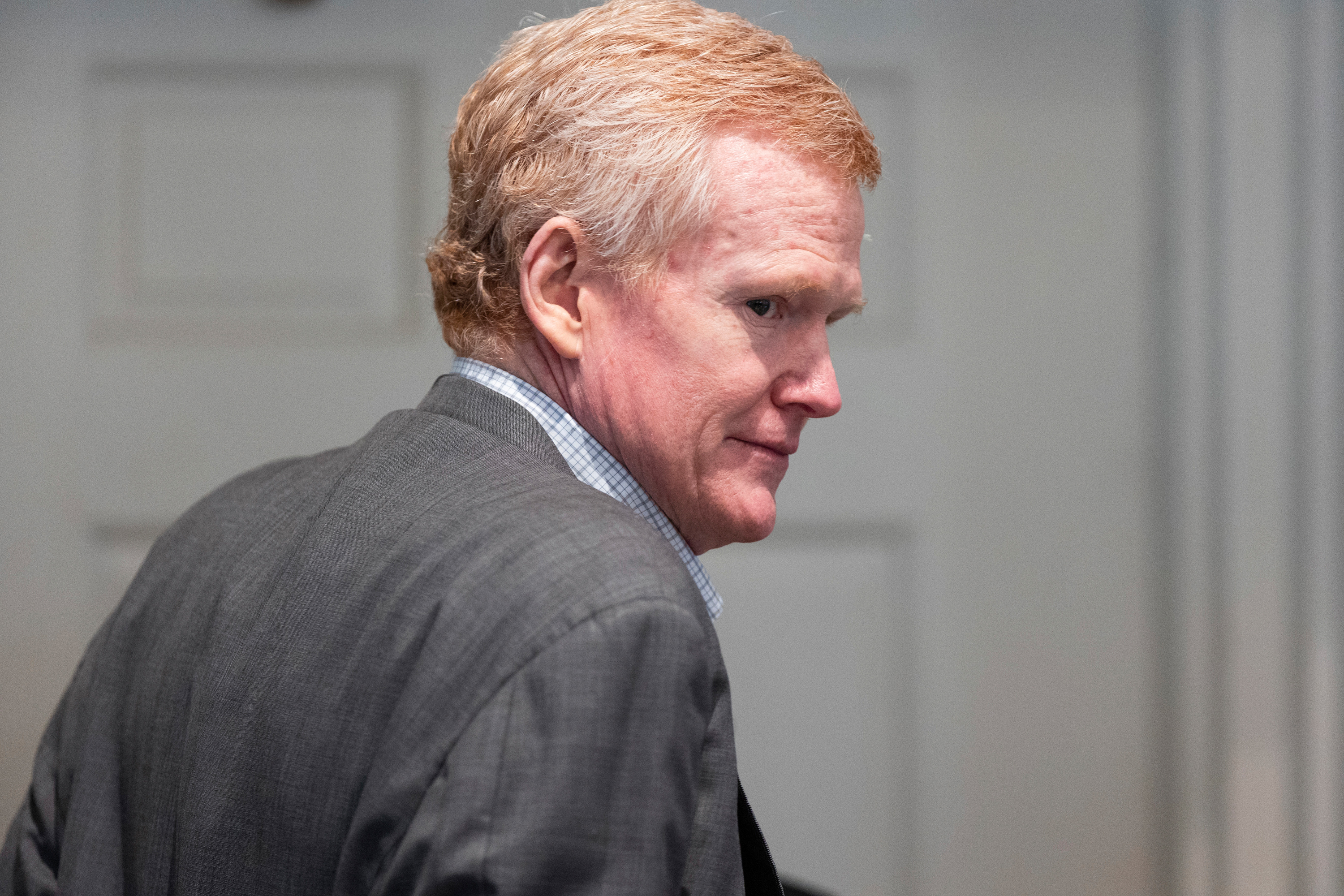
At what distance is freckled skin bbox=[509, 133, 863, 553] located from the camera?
0.77 metres

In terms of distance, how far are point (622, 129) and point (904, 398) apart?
79 centimetres

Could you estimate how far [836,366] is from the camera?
1440mm

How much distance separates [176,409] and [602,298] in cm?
86

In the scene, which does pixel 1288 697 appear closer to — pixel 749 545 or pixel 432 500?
pixel 749 545

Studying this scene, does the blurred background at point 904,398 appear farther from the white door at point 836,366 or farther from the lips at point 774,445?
the lips at point 774,445

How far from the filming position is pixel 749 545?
1461 millimetres

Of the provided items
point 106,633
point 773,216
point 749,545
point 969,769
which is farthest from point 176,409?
point 969,769

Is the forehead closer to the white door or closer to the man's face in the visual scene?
the man's face

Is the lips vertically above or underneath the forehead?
underneath

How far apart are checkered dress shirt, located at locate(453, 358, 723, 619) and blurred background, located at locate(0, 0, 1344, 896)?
63 cm

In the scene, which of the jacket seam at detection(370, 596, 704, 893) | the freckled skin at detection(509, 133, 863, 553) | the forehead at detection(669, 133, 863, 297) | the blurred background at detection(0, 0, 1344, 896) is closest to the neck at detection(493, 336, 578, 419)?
the freckled skin at detection(509, 133, 863, 553)

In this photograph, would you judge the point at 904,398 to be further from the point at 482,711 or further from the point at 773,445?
the point at 482,711

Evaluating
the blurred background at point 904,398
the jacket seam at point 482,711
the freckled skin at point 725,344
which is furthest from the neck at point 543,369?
the blurred background at point 904,398

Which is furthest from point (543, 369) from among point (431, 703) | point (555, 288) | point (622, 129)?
point (431, 703)
